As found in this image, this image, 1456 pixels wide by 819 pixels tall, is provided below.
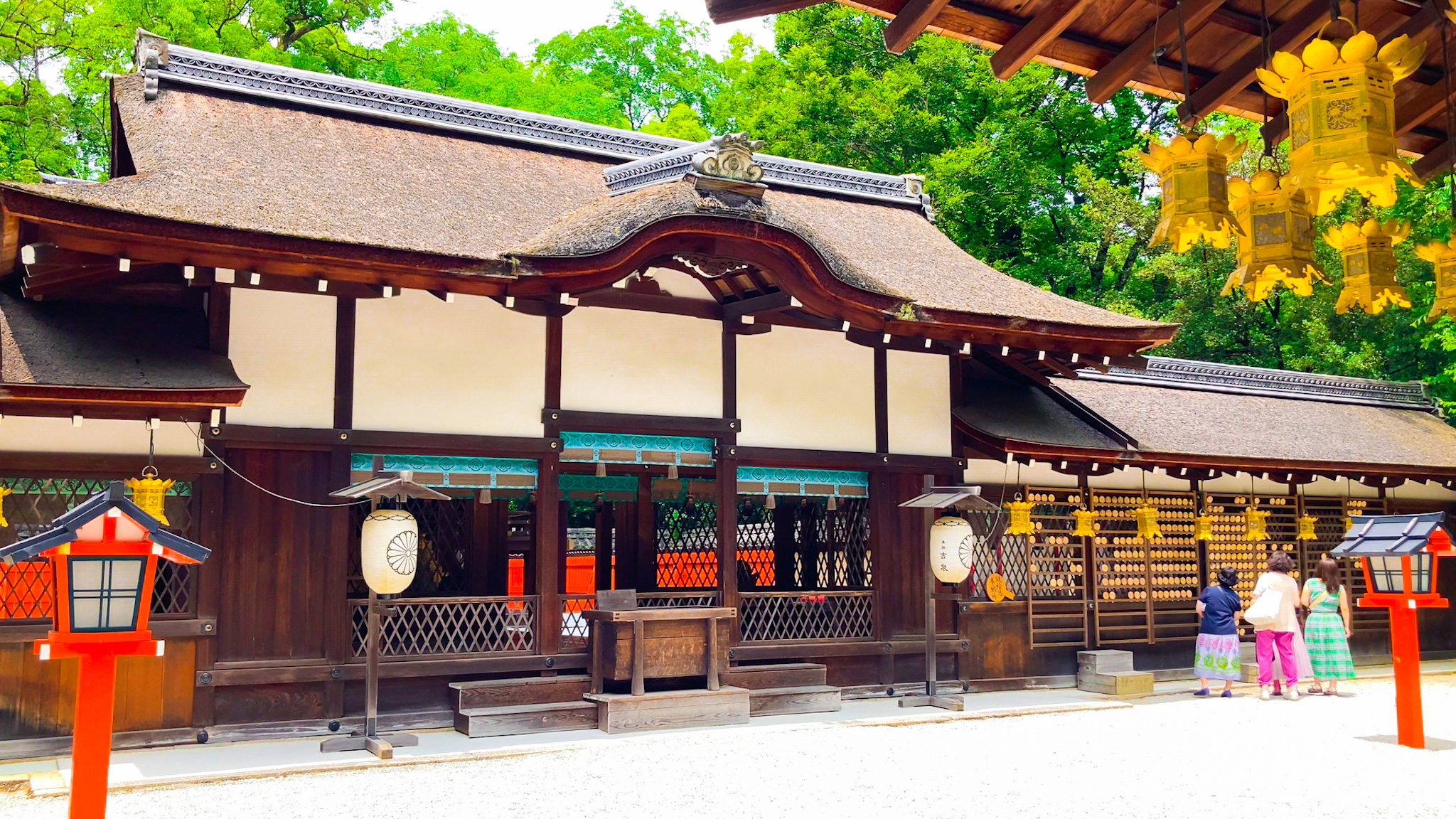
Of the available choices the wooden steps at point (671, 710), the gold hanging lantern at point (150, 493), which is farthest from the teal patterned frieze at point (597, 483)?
the gold hanging lantern at point (150, 493)

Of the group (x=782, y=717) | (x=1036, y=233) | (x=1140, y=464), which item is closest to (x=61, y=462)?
(x=782, y=717)

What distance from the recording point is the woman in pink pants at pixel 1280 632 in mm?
12359

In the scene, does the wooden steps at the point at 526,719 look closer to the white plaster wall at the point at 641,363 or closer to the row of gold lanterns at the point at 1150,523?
the white plaster wall at the point at 641,363

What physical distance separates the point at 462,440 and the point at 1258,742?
7.04 metres

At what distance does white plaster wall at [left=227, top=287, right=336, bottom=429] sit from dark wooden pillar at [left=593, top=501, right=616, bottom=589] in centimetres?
619

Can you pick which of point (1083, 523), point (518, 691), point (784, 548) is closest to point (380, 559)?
point (518, 691)

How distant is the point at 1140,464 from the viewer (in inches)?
535

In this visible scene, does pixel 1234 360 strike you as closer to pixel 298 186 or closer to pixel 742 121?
pixel 742 121

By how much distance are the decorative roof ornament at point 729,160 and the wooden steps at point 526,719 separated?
468 centimetres

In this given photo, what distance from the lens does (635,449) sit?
11.2 meters

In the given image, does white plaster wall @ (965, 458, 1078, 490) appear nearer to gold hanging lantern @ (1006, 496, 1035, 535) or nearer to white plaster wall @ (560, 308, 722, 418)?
gold hanging lantern @ (1006, 496, 1035, 535)

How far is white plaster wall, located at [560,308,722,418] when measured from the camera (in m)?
10.9

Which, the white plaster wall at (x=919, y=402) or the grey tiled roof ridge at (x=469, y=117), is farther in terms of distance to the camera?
the white plaster wall at (x=919, y=402)

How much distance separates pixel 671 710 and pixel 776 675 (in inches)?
57.0
